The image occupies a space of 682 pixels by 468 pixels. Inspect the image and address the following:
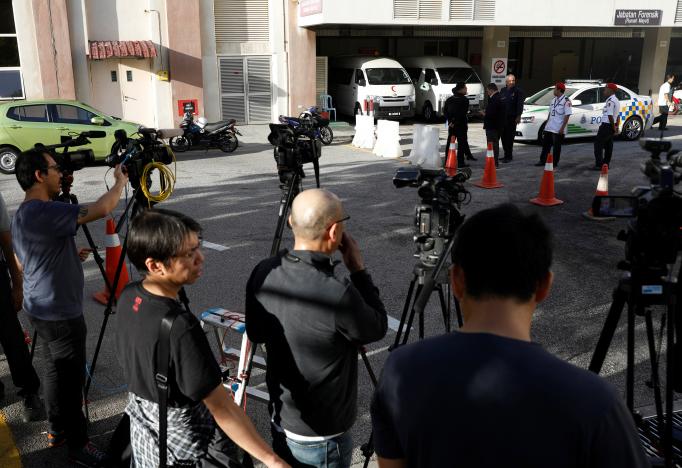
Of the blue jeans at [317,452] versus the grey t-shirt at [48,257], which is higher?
the grey t-shirt at [48,257]

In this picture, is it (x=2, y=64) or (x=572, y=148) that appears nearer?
(x=572, y=148)

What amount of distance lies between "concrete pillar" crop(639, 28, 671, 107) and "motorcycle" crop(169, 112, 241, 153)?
17.3 metres

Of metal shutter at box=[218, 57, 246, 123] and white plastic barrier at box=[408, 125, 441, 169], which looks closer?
white plastic barrier at box=[408, 125, 441, 169]

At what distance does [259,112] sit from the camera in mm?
22062

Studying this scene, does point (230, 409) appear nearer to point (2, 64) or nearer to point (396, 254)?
point (396, 254)

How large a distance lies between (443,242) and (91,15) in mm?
18445

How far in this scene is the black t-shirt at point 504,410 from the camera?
4.81 ft

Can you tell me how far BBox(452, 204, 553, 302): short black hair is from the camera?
1.63 m

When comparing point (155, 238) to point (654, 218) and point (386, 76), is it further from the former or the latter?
point (386, 76)

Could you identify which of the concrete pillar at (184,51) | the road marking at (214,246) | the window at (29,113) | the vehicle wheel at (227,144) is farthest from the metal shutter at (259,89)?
the road marking at (214,246)

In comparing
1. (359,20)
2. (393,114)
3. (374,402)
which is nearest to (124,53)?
(359,20)

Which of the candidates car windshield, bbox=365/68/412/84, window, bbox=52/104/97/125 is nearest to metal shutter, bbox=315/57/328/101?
car windshield, bbox=365/68/412/84

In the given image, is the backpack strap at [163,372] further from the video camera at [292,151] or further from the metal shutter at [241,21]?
the metal shutter at [241,21]

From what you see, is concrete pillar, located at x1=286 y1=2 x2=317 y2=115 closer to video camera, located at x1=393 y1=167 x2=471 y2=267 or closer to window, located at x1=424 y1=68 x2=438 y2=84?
window, located at x1=424 y1=68 x2=438 y2=84
